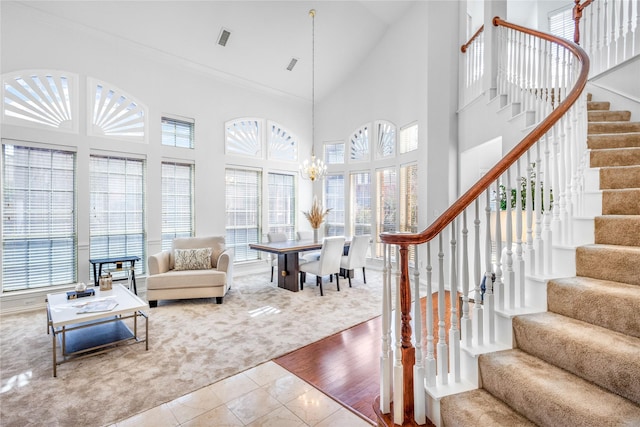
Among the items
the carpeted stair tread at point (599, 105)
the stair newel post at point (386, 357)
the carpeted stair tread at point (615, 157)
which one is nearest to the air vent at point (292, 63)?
the carpeted stair tread at point (599, 105)

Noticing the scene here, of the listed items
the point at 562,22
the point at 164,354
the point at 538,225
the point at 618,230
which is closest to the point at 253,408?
the point at 164,354

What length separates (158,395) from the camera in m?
2.18

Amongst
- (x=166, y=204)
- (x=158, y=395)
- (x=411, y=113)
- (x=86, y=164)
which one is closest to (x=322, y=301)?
(x=158, y=395)

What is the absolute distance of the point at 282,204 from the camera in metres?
6.85

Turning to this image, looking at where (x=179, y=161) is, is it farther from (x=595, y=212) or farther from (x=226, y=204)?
(x=595, y=212)

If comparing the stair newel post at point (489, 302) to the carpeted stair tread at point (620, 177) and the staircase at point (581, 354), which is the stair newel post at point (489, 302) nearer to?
the staircase at point (581, 354)

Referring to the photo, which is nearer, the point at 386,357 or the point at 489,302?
the point at 489,302

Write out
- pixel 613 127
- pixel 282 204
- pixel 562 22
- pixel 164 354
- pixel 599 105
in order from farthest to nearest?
pixel 282 204, pixel 562 22, pixel 599 105, pixel 164 354, pixel 613 127

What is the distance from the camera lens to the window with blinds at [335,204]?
704cm

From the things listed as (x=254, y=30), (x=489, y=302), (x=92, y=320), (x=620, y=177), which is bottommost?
(x=92, y=320)

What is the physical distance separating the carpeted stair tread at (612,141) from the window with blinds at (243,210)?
207 inches

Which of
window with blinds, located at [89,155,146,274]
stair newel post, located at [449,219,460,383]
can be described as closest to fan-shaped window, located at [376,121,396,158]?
window with blinds, located at [89,155,146,274]

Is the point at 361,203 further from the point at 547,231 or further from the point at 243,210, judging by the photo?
the point at 547,231

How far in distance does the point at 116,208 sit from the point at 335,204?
4266 millimetres
